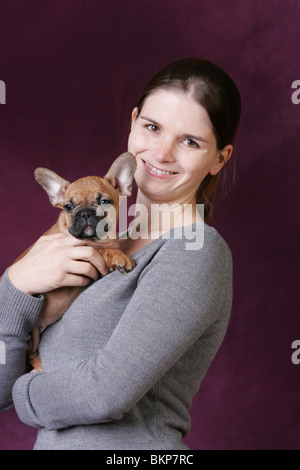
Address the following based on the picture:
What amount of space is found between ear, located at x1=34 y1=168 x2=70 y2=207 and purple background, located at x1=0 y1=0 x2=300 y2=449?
0.98 metres

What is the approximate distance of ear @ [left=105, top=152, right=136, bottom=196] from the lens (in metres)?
1.96

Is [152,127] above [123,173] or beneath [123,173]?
above

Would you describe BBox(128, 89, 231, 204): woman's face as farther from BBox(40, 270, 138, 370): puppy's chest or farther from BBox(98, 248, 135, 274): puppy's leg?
BBox(40, 270, 138, 370): puppy's chest

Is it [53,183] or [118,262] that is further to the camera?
[53,183]

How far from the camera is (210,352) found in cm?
181

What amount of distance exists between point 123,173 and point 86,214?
214 mm

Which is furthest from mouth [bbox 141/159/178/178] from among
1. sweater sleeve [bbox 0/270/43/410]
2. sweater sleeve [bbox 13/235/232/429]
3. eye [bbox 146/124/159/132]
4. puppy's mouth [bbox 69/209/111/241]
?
sweater sleeve [bbox 0/270/43/410]

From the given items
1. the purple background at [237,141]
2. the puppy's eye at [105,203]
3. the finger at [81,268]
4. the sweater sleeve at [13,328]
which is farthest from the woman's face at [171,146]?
the purple background at [237,141]

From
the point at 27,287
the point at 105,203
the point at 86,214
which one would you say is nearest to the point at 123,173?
the point at 105,203

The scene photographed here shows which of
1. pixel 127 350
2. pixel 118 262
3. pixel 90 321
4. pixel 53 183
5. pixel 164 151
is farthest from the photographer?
pixel 53 183

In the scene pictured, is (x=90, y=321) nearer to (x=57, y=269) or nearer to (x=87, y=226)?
(x=57, y=269)

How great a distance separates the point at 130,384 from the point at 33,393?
270 mm

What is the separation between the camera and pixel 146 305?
1.54 metres
